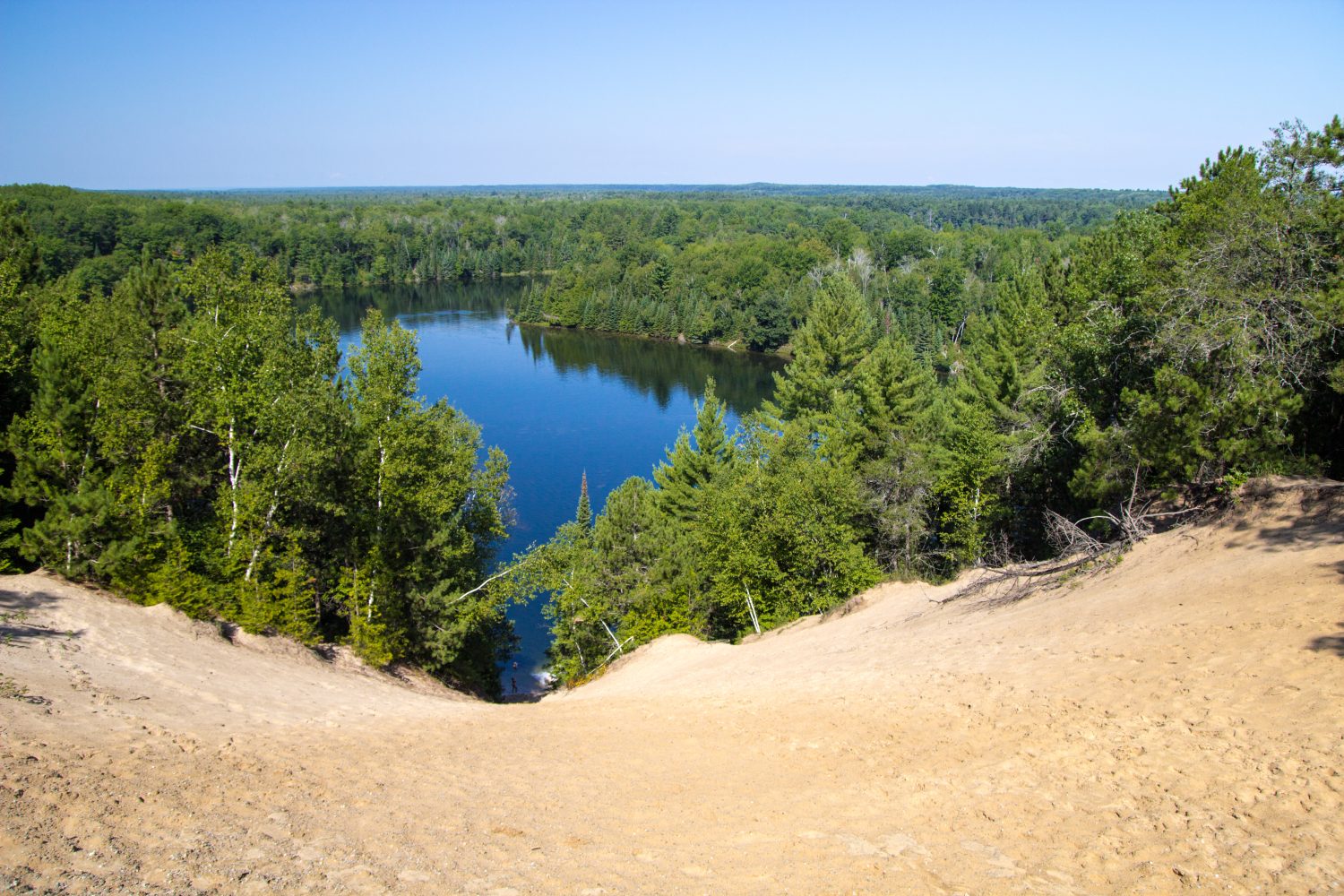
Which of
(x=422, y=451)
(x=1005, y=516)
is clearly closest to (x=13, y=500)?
(x=422, y=451)

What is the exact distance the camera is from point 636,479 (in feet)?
93.9

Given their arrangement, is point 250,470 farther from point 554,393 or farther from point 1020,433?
point 554,393

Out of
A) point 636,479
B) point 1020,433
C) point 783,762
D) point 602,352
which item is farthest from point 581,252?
point 783,762

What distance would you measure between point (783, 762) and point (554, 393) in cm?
6363

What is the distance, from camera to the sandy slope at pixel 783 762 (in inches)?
290

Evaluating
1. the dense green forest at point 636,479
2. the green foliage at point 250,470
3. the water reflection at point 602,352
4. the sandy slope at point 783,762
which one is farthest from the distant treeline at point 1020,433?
the water reflection at point 602,352

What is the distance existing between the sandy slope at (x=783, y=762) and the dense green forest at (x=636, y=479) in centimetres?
292

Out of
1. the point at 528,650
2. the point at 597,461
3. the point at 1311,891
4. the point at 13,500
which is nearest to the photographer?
the point at 1311,891

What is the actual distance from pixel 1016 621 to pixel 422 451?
13414mm

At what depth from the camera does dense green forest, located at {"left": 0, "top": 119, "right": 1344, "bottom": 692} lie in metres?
16.8

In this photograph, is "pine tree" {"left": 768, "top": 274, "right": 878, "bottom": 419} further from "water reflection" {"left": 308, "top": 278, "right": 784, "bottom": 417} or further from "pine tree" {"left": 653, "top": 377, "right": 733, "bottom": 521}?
"water reflection" {"left": 308, "top": 278, "right": 784, "bottom": 417}

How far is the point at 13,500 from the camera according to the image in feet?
63.2

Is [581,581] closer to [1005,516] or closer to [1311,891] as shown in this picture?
[1005,516]

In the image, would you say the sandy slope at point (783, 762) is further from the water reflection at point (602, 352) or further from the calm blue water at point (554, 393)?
the water reflection at point (602, 352)
